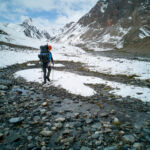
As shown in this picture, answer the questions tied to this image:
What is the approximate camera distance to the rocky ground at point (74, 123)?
136 inches

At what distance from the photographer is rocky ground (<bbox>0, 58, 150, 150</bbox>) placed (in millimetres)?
3457

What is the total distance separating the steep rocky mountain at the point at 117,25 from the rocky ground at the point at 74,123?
76518 mm

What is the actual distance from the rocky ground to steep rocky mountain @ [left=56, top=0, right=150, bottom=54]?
7652 cm

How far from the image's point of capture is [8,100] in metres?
6.46

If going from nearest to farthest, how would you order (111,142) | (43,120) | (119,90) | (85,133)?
(111,142) < (85,133) < (43,120) < (119,90)

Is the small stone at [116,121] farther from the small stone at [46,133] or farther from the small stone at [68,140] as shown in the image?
the small stone at [46,133]

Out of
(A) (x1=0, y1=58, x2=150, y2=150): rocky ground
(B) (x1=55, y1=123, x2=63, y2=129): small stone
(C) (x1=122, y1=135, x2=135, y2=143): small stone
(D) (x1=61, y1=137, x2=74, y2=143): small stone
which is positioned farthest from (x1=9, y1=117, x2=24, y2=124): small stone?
(C) (x1=122, y1=135, x2=135, y2=143): small stone

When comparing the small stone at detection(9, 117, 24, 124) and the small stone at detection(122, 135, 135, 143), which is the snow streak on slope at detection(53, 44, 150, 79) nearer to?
the small stone at detection(122, 135, 135, 143)

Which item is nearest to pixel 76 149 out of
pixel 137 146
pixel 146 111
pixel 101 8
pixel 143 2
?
pixel 137 146

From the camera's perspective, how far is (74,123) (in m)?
4.60

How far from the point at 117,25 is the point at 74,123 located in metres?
148

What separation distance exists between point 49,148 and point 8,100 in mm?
4511

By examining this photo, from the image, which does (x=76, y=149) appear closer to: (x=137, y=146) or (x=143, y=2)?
(x=137, y=146)

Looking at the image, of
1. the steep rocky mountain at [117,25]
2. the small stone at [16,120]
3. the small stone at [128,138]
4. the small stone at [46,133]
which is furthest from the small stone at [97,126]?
the steep rocky mountain at [117,25]
